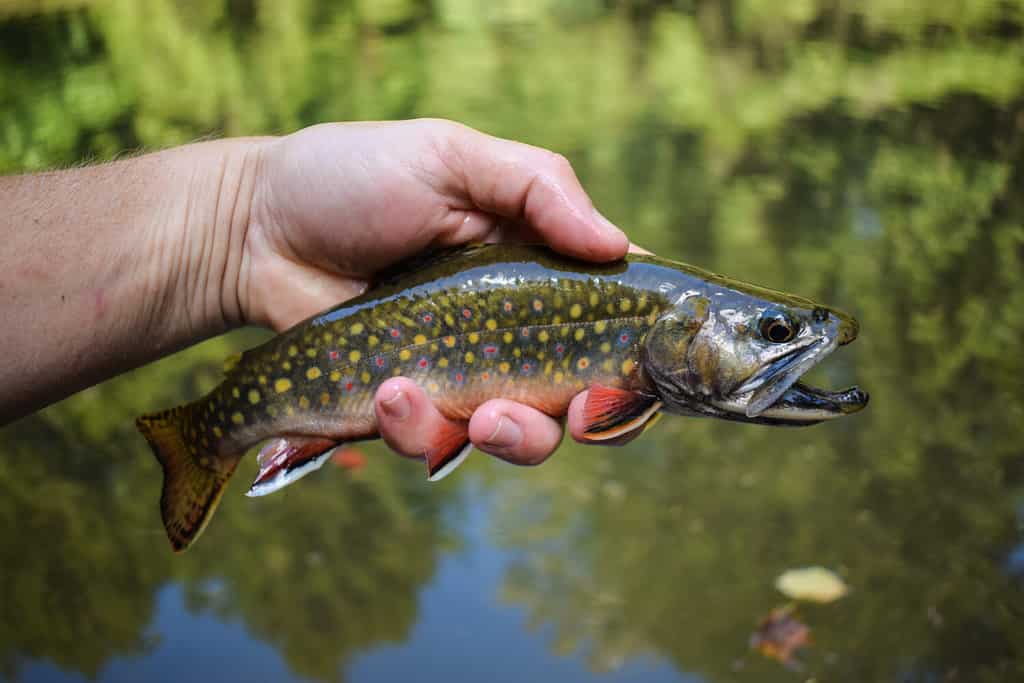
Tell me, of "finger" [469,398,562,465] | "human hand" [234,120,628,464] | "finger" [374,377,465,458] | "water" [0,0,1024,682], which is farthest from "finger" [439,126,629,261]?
"water" [0,0,1024,682]

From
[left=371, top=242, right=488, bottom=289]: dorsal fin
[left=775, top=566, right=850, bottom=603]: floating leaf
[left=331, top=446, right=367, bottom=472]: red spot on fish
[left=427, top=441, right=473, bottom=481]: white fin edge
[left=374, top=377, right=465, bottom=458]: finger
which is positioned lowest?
[left=775, top=566, right=850, bottom=603]: floating leaf

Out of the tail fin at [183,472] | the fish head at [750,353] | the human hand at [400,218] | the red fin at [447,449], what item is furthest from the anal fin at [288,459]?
the fish head at [750,353]

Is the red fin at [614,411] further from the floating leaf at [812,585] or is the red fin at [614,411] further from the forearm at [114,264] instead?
the floating leaf at [812,585]

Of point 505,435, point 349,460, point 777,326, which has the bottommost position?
point 349,460

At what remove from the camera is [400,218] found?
3955 millimetres

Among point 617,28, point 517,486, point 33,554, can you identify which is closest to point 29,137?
point 33,554

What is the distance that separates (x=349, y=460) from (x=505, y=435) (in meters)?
3.74

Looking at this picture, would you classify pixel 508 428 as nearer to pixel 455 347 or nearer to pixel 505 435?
pixel 505 435

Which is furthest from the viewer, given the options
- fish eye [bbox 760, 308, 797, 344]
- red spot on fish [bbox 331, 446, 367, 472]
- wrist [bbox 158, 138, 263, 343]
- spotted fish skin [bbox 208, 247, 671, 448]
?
red spot on fish [bbox 331, 446, 367, 472]

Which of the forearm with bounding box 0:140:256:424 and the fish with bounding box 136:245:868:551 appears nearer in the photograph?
the fish with bounding box 136:245:868:551

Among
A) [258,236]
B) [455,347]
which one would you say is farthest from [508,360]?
[258,236]

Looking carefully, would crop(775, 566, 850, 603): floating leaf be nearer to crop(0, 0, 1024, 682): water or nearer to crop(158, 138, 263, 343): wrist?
crop(0, 0, 1024, 682): water

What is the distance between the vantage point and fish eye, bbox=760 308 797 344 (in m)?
3.22

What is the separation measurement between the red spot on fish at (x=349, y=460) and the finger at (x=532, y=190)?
11.4 feet
